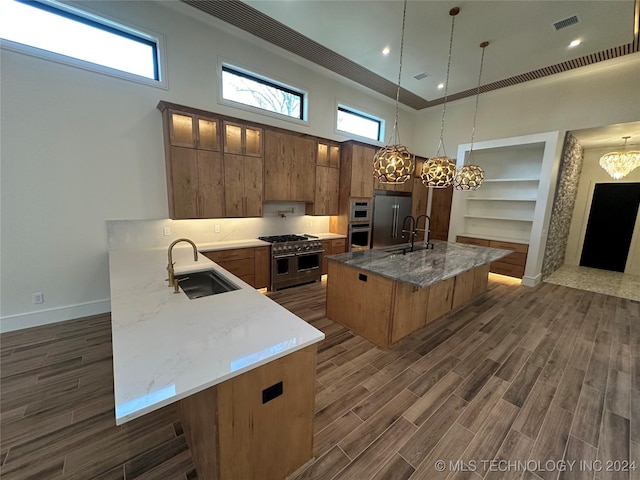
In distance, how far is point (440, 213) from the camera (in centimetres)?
642

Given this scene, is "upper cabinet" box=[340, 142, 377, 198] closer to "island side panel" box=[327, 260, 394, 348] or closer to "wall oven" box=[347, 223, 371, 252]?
"wall oven" box=[347, 223, 371, 252]

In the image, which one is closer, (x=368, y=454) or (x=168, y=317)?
(x=168, y=317)

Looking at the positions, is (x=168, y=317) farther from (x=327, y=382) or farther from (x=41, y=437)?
(x=327, y=382)

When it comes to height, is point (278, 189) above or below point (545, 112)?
below

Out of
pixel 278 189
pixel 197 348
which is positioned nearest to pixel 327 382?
pixel 197 348

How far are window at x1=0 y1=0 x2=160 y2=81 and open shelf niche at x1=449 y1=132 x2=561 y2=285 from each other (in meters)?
6.06

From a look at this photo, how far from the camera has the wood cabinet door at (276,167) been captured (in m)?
3.94

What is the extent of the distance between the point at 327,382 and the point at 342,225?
10.9 feet

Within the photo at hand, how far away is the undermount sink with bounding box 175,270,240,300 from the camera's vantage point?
219cm

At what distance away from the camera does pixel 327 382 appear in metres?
2.14

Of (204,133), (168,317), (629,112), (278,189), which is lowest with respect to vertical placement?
(168,317)

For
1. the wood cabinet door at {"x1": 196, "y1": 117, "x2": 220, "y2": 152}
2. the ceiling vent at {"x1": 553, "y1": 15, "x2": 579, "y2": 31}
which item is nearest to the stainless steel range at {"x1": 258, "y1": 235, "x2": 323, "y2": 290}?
the wood cabinet door at {"x1": 196, "y1": 117, "x2": 220, "y2": 152}

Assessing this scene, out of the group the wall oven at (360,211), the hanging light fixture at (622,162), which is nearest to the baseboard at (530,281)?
the hanging light fixture at (622,162)

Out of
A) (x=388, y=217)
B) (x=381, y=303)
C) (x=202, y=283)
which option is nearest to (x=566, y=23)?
(x=388, y=217)
